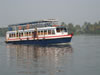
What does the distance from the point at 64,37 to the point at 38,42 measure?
6.73 m

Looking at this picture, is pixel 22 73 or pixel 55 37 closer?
pixel 22 73

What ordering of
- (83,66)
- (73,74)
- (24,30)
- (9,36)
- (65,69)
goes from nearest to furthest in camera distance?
(73,74), (65,69), (83,66), (24,30), (9,36)

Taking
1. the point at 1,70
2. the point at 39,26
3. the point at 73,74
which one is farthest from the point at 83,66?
the point at 39,26

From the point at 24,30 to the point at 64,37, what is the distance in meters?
12.5

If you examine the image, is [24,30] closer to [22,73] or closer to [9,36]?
[9,36]

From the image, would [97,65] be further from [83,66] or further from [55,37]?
[55,37]

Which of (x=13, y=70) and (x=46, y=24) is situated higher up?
(x=46, y=24)

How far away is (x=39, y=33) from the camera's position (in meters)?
52.3

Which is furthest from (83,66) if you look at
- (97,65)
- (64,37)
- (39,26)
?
(39,26)

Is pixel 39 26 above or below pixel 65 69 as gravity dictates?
above

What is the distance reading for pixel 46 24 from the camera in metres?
52.9

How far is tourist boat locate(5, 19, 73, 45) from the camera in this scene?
48625 millimetres

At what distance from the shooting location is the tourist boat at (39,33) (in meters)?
48.6

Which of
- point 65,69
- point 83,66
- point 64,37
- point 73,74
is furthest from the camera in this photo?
point 64,37
